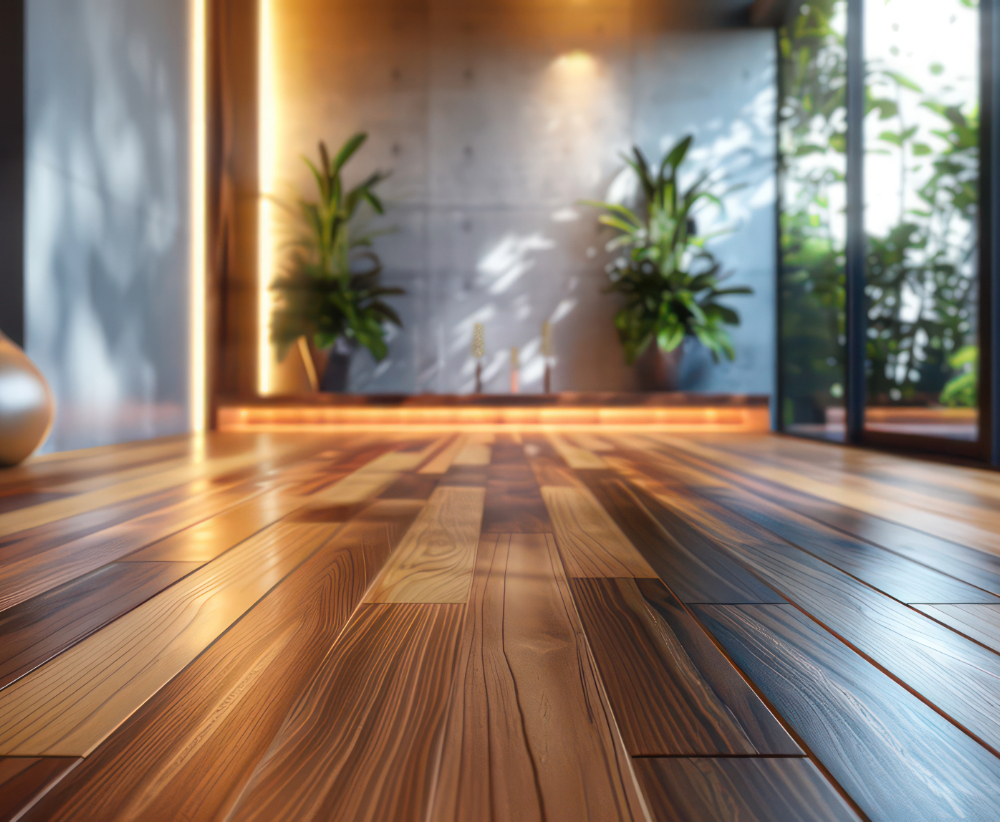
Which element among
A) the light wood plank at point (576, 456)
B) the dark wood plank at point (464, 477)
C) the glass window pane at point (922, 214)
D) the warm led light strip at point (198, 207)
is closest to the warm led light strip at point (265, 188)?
the warm led light strip at point (198, 207)

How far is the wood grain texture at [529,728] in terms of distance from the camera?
0.40m

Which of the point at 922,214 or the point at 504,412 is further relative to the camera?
the point at 504,412

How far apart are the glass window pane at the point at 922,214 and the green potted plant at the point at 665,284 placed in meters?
0.88

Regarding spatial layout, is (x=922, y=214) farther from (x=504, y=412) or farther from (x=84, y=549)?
(x=84, y=549)

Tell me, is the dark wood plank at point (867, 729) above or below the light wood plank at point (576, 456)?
below

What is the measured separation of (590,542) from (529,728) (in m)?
0.56

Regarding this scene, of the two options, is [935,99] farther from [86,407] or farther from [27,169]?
[86,407]

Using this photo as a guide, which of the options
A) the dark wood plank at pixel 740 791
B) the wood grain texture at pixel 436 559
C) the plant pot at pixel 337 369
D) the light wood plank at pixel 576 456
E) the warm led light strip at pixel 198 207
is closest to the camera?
the dark wood plank at pixel 740 791

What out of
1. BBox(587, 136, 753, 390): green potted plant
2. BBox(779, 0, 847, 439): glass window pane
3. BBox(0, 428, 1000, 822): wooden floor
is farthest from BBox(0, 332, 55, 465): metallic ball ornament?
BBox(779, 0, 847, 439): glass window pane

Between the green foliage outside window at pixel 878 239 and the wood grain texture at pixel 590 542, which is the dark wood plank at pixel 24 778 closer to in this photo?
the wood grain texture at pixel 590 542

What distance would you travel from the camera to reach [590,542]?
3.38ft

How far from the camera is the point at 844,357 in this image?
3.04 meters

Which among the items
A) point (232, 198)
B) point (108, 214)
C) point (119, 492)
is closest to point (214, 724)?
point (119, 492)

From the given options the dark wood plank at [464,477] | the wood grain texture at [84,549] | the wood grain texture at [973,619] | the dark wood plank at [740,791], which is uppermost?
the dark wood plank at [464,477]
